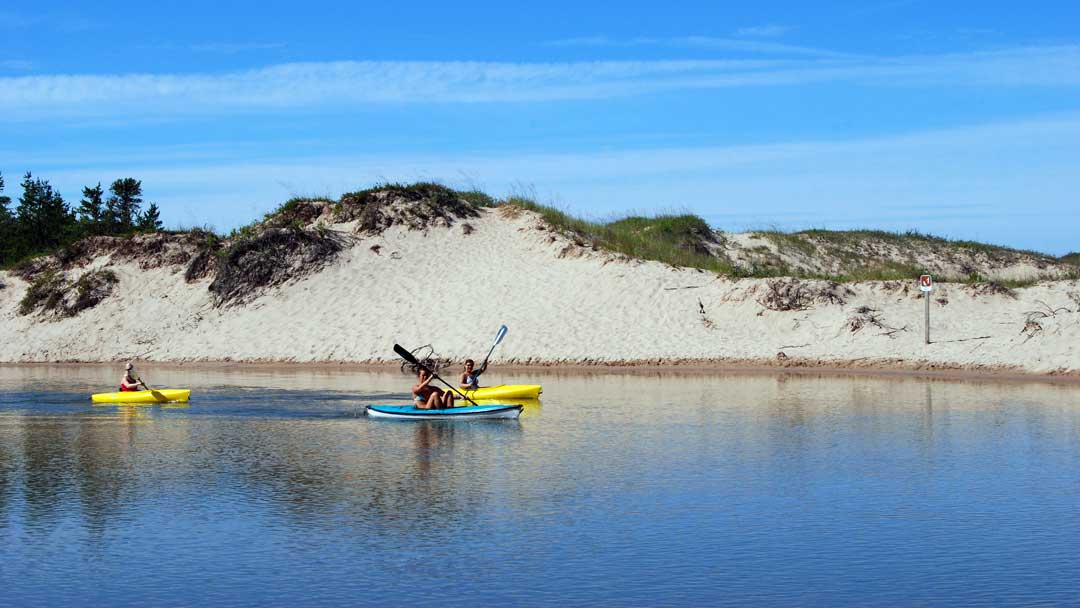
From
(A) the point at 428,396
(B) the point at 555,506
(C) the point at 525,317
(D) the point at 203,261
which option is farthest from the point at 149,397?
(D) the point at 203,261

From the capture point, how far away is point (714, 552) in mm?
11844

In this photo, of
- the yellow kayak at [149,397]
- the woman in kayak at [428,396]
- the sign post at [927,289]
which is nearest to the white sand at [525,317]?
the sign post at [927,289]

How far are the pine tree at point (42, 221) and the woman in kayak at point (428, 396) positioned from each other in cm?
4341

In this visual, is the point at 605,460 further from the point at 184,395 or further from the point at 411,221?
the point at 411,221

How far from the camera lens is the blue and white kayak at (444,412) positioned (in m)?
23.2

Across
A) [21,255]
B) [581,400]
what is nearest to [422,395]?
[581,400]

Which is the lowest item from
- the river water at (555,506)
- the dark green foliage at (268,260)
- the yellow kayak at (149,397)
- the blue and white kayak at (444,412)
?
the river water at (555,506)

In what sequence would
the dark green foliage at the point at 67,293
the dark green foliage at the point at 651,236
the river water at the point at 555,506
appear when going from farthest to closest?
the dark green foliage at the point at 67,293 → the dark green foliage at the point at 651,236 → the river water at the point at 555,506

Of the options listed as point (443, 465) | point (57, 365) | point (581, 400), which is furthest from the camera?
point (57, 365)

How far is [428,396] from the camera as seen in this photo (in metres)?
→ 24.3

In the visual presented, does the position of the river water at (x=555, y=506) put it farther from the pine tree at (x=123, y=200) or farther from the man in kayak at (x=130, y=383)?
the pine tree at (x=123, y=200)

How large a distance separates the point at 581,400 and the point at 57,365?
25727 millimetres

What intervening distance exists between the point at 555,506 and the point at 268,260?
1389 inches

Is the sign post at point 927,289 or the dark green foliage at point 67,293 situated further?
the dark green foliage at point 67,293
